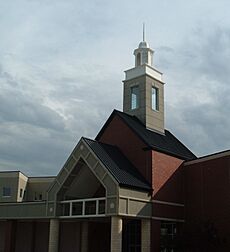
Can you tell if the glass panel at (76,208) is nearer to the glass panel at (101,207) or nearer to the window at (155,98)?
the glass panel at (101,207)

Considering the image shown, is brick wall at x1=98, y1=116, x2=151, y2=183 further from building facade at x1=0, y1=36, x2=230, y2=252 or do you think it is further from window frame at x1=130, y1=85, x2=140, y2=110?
window frame at x1=130, y1=85, x2=140, y2=110

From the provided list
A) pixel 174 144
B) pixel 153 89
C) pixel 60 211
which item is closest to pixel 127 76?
pixel 153 89

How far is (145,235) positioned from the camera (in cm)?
3259

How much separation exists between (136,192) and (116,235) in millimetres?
3205

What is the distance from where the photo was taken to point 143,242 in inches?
1277

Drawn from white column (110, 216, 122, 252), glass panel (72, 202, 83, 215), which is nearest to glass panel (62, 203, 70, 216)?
glass panel (72, 202, 83, 215)

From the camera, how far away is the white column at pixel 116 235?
30.8m

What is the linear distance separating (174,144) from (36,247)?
15587 mm

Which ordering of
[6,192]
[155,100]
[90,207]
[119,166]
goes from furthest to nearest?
[6,192] < [155,100] < [90,207] < [119,166]

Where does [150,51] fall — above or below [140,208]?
above

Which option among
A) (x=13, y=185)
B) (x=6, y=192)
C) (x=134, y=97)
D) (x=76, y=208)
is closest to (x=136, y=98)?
(x=134, y=97)

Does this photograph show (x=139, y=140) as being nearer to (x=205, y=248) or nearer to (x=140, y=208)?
(x=140, y=208)

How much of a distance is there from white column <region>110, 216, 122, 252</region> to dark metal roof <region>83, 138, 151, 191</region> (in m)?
2.44

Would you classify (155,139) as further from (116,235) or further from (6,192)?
(6,192)
